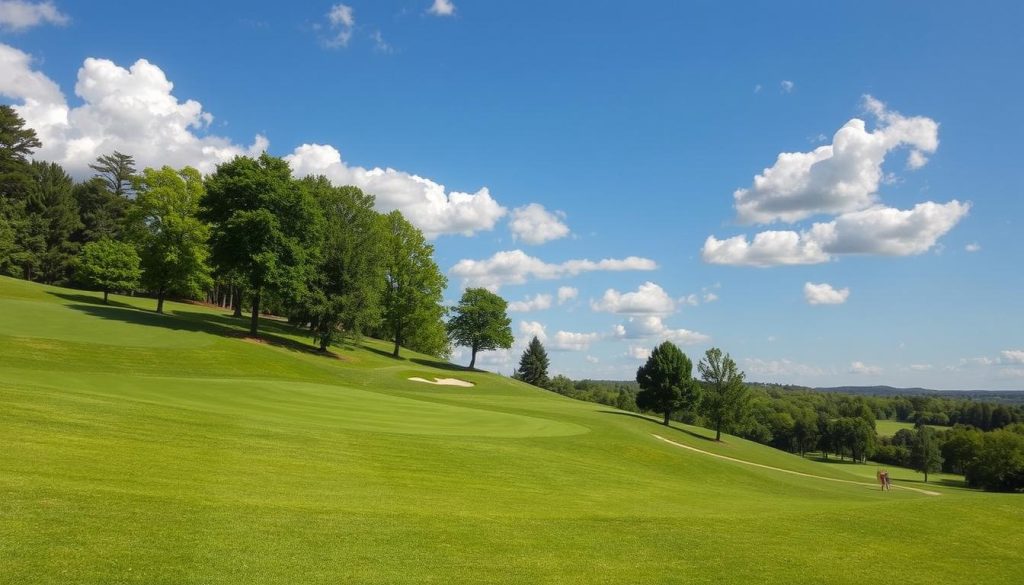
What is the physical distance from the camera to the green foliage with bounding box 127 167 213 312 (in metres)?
52.3

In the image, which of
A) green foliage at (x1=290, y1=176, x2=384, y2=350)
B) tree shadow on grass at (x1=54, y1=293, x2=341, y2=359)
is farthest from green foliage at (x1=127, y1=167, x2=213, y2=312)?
green foliage at (x1=290, y1=176, x2=384, y2=350)

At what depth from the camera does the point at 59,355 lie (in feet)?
97.5

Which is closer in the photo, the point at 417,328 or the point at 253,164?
the point at 253,164

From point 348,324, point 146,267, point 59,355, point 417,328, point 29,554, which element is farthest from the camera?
point 417,328

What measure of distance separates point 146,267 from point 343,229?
17991 millimetres

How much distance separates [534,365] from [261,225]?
7068 centimetres

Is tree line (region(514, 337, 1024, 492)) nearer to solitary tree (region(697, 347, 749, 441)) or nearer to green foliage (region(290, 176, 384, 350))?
solitary tree (region(697, 347, 749, 441))

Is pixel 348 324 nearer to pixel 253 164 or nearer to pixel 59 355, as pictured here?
pixel 253 164

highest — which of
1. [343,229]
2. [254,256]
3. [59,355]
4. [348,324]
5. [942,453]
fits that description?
[343,229]

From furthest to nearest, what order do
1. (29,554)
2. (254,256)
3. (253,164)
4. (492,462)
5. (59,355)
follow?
(253,164), (254,256), (59,355), (492,462), (29,554)

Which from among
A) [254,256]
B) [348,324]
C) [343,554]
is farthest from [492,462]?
[348,324]

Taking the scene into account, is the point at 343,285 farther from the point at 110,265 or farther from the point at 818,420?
the point at 818,420

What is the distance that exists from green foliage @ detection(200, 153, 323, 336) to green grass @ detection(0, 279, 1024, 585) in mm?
20068

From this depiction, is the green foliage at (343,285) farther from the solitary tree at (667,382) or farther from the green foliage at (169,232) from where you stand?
the solitary tree at (667,382)
